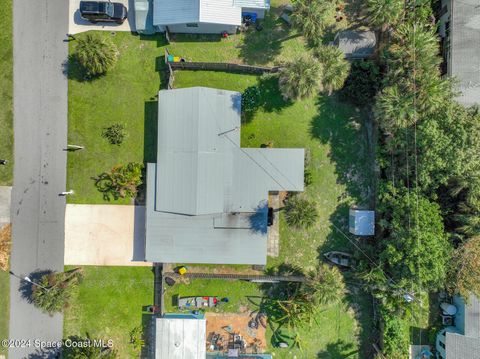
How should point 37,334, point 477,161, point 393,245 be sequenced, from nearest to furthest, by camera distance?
1. point 477,161
2. point 393,245
3. point 37,334

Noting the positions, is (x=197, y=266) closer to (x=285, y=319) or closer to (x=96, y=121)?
(x=285, y=319)

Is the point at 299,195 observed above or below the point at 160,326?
above

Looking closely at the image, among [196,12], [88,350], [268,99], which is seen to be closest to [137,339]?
[88,350]

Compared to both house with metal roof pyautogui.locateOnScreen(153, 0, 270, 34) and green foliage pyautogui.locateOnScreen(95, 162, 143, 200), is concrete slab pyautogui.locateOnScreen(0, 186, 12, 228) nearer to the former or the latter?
green foliage pyautogui.locateOnScreen(95, 162, 143, 200)

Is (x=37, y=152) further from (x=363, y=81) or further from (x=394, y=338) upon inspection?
(x=394, y=338)

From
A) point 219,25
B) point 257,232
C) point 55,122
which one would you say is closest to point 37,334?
point 55,122

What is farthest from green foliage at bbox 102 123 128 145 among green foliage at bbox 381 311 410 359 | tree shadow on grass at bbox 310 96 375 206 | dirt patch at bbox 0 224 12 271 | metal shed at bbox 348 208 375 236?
green foliage at bbox 381 311 410 359

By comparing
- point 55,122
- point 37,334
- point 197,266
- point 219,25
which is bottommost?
point 37,334
